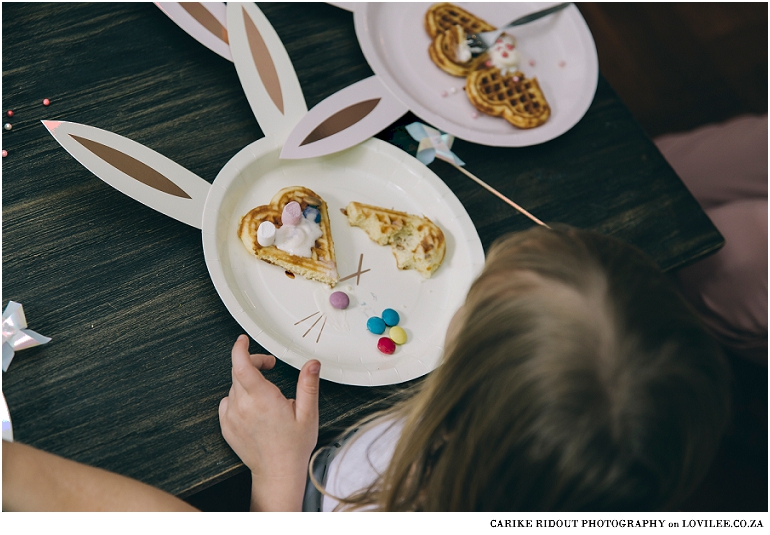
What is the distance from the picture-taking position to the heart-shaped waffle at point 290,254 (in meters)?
1.01

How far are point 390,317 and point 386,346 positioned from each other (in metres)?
0.06

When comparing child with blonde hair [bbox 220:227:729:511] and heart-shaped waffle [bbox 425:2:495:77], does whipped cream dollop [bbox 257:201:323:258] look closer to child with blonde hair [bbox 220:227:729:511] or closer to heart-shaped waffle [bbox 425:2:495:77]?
child with blonde hair [bbox 220:227:729:511]

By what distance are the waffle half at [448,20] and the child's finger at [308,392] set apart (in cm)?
85

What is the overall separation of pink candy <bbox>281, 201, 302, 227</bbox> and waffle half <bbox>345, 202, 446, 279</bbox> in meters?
0.11

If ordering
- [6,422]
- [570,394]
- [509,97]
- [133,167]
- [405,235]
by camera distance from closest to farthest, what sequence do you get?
1. [570,394]
2. [6,422]
3. [133,167]
4. [405,235]
5. [509,97]

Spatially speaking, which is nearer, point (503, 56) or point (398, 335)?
point (398, 335)

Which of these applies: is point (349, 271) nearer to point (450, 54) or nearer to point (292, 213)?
point (292, 213)

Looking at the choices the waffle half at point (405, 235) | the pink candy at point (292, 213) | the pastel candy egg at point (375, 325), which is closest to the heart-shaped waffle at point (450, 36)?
the waffle half at point (405, 235)

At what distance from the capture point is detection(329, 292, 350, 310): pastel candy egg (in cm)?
101

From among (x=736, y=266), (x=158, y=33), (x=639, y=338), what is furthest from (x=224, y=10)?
(x=736, y=266)

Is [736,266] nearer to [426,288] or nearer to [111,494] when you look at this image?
[426,288]

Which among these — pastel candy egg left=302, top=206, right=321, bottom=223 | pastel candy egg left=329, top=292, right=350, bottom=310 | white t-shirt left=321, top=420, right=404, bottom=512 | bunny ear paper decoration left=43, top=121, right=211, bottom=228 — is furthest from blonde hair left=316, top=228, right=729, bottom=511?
bunny ear paper decoration left=43, top=121, right=211, bottom=228

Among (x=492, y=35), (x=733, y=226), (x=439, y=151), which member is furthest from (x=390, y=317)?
(x=733, y=226)

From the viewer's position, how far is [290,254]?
1016 millimetres
